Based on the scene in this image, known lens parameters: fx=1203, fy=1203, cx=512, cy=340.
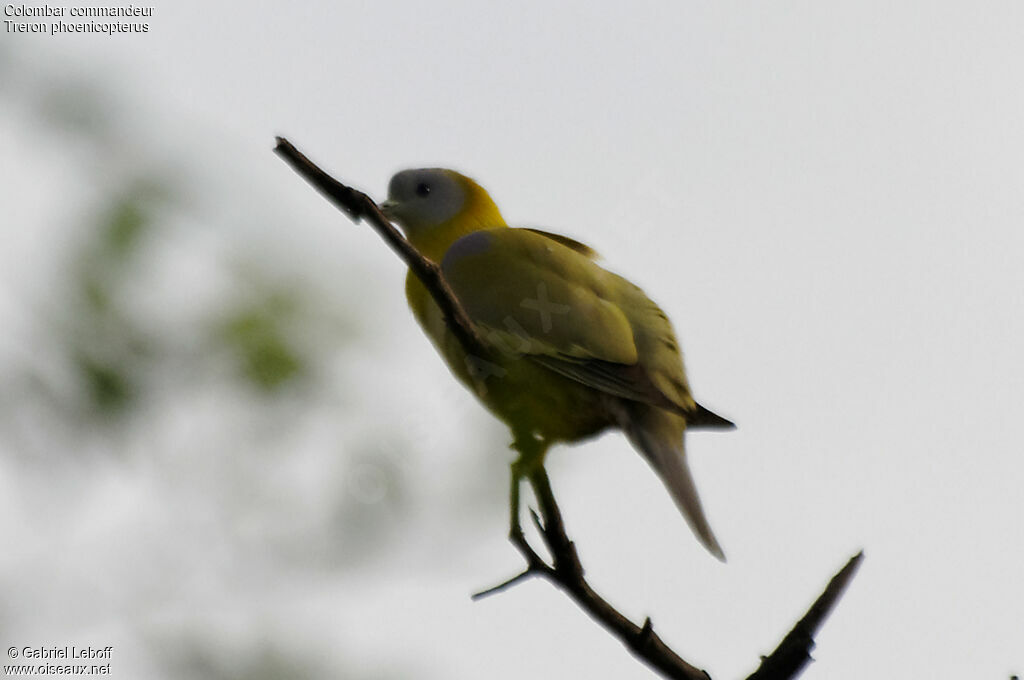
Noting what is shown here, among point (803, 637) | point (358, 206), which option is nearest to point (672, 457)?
point (803, 637)

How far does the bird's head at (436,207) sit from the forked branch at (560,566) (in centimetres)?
201

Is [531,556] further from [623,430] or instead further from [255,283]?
[255,283]

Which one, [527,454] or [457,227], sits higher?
[457,227]

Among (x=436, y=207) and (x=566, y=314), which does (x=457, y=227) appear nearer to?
(x=436, y=207)

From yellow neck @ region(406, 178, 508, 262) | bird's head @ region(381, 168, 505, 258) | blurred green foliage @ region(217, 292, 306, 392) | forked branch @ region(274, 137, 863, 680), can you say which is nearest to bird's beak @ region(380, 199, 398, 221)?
bird's head @ region(381, 168, 505, 258)

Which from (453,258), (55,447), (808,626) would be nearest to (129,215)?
(55,447)

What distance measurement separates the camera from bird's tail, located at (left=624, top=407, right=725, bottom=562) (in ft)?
10.2

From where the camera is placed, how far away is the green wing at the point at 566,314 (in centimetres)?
351

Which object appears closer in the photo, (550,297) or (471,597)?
(471,597)

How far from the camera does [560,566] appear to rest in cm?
290

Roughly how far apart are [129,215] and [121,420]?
266 mm

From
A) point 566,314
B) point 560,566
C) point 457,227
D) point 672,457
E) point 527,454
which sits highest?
point 457,227

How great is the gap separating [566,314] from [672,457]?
571 millimetres

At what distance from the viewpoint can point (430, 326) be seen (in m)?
3.93
